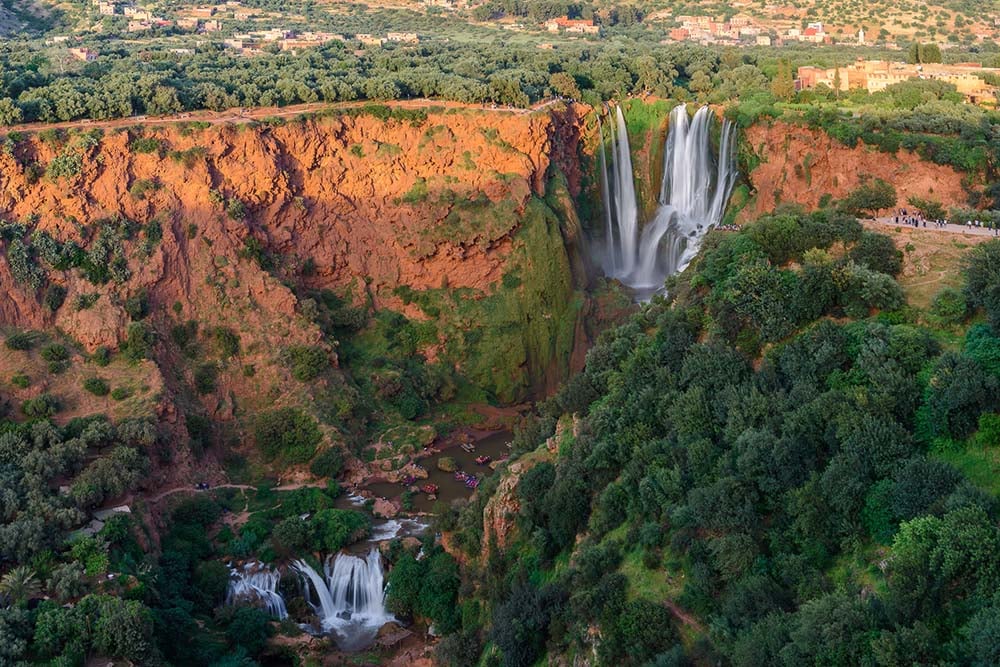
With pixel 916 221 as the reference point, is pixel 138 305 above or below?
below

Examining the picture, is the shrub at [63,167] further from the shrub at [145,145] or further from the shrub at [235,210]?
the shrub at [235,210]

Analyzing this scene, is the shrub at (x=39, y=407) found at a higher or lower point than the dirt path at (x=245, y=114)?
lower

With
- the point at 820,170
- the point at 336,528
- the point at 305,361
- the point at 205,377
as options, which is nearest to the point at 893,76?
the point at 820,170

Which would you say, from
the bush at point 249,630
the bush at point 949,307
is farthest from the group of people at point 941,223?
the bush at point 249,630

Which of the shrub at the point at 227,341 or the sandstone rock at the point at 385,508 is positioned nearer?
the sandstone rock at the point at 385,508

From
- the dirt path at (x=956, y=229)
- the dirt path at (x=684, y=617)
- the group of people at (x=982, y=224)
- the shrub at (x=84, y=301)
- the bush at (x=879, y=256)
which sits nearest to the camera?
the dirt path at (x=684, y=617)

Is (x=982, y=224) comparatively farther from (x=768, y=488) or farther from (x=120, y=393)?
(x=120, y=393)

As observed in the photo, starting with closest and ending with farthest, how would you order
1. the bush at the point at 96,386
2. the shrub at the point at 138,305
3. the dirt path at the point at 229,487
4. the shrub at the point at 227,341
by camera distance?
1. the dirt path at the point at 229,487
2. the bush at the point at 96,386
3. the shrub at the point at 138,305
4. the shrub at the point at 227,341

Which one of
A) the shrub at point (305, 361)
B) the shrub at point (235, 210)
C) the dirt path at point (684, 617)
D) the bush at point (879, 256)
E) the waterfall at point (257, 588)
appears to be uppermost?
the bush at point (879, 256)
